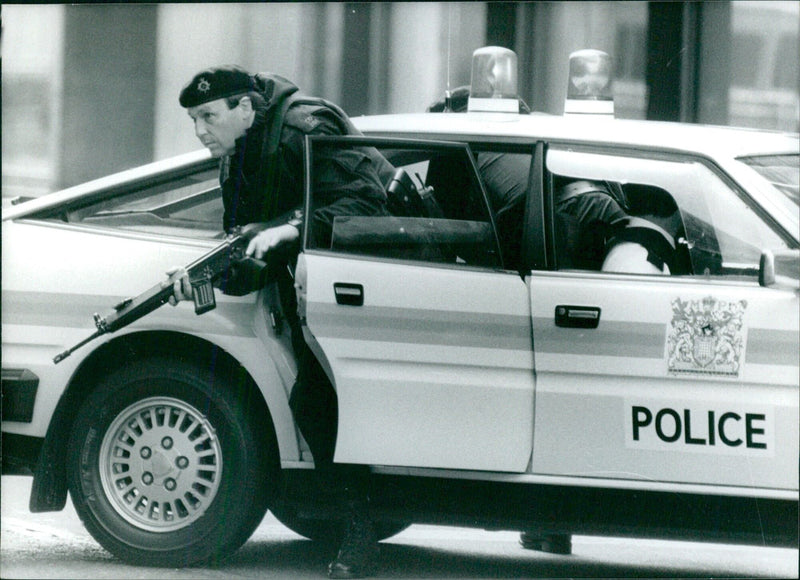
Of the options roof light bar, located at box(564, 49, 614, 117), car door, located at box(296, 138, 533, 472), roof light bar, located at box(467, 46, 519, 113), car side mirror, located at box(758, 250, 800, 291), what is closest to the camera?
car side mirror, located at box(758, 250, 800, 291)

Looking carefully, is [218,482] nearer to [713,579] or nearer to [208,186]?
[208,186]

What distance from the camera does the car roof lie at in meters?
5.09

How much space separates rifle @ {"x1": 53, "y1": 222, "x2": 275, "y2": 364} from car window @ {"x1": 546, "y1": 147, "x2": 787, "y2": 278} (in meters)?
1.11

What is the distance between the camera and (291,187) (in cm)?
530

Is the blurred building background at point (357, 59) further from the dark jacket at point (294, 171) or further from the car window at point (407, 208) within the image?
the car window at point (407, 208)

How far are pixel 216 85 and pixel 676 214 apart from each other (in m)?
1.76

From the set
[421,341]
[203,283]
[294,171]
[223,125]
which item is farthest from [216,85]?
[421,341]

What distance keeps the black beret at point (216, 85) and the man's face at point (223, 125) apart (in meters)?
0.03

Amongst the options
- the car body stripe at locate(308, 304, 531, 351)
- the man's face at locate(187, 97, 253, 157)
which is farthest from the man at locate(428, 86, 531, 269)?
the man's face at locate(187, 97, 253, 157)

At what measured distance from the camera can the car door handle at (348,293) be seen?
16.4 ft

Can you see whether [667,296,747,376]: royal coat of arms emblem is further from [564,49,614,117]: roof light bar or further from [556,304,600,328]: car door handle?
[564,49,614,117]: roof light bar

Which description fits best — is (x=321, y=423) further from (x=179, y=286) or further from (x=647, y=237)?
(x=647, y=237)

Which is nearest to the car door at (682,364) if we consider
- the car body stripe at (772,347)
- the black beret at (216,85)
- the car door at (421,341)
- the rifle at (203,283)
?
the car body stripe at (772,347)

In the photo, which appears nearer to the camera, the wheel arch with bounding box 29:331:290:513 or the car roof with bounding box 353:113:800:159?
the car roof with bounding box 353:113:800:159
